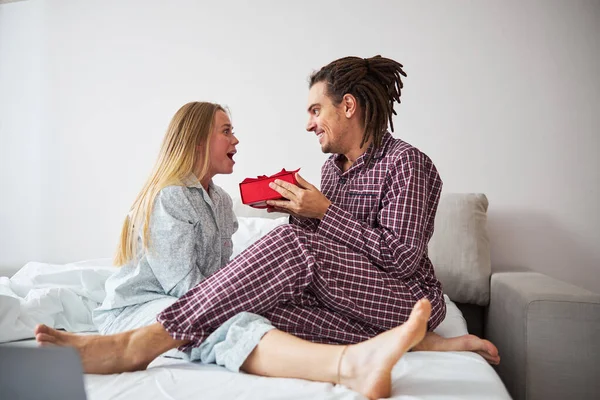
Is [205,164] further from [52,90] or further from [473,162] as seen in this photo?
[52,90]

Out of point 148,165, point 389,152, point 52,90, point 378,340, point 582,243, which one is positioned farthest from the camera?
point 52,90

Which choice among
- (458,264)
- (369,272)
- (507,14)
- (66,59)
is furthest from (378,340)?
(66,59)

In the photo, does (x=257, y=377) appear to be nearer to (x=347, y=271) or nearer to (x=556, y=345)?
(x=347, y=271)

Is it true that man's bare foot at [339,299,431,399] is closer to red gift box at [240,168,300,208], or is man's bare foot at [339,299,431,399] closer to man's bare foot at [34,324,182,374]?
man's bare foot at [34,324,182,374]

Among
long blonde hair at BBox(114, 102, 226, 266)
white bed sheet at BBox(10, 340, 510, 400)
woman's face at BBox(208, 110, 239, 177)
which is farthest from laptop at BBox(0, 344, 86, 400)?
woman's face at BBox(208, 110, 239, 177)

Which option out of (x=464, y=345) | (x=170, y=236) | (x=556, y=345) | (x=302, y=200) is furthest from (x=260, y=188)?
(x=556, y=345)

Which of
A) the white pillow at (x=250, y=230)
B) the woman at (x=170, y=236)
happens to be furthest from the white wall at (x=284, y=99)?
the woman at (x=170, y=236)

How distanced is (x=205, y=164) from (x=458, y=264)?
39.0 inches

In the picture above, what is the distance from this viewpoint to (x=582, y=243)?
2.17 meters

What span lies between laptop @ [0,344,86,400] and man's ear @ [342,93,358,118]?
1.10 meters

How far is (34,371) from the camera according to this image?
61 cm

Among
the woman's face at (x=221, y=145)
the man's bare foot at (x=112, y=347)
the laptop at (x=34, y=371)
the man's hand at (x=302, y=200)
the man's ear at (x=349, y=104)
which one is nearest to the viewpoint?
the laptop at (x=34, y=371)

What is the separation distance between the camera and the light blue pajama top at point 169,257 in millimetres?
1384

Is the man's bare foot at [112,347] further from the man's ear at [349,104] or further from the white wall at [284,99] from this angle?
the white wall at [284,99]
